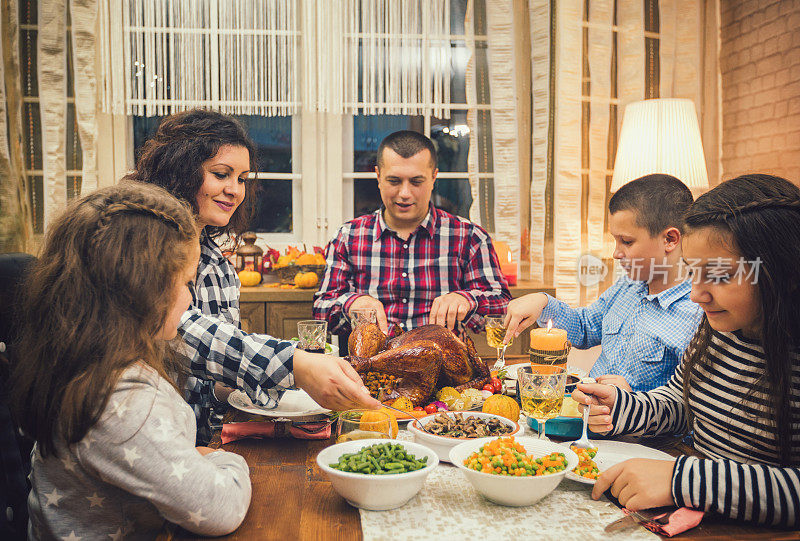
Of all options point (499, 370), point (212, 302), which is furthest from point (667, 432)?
point (212, 302)

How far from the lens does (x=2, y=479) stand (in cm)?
120

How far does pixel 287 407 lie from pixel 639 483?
0.78m

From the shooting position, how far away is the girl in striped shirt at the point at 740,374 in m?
1.03

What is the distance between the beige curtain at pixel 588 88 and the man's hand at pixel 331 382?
265 centimetres

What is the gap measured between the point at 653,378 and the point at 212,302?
1.27 metres

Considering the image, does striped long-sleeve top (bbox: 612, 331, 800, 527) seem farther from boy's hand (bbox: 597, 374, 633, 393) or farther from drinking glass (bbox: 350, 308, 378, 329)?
drinking glass (bbox: 350, 308, 378, 329)

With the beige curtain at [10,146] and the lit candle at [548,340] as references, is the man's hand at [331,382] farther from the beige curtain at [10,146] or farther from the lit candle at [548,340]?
the beige curtain at [10,146]

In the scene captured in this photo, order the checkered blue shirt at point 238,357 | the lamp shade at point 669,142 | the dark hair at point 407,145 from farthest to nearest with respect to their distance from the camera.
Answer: the lamp shade at point 669,142
the dark hair at point 407,145
the checkered blue shirt at point 238,357

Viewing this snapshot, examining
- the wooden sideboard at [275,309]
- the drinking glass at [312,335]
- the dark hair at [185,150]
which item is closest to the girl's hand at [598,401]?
the drinking glass at [312,335]

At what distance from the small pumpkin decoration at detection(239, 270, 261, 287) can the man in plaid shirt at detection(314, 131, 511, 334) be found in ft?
2.47

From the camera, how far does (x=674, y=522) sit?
0.99m

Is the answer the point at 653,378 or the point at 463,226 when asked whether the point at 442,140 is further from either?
the point at 653,378

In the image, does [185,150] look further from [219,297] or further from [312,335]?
[312,335]

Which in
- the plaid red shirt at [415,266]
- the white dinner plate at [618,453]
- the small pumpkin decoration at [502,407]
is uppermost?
the plaid red shirt at [415,266]
